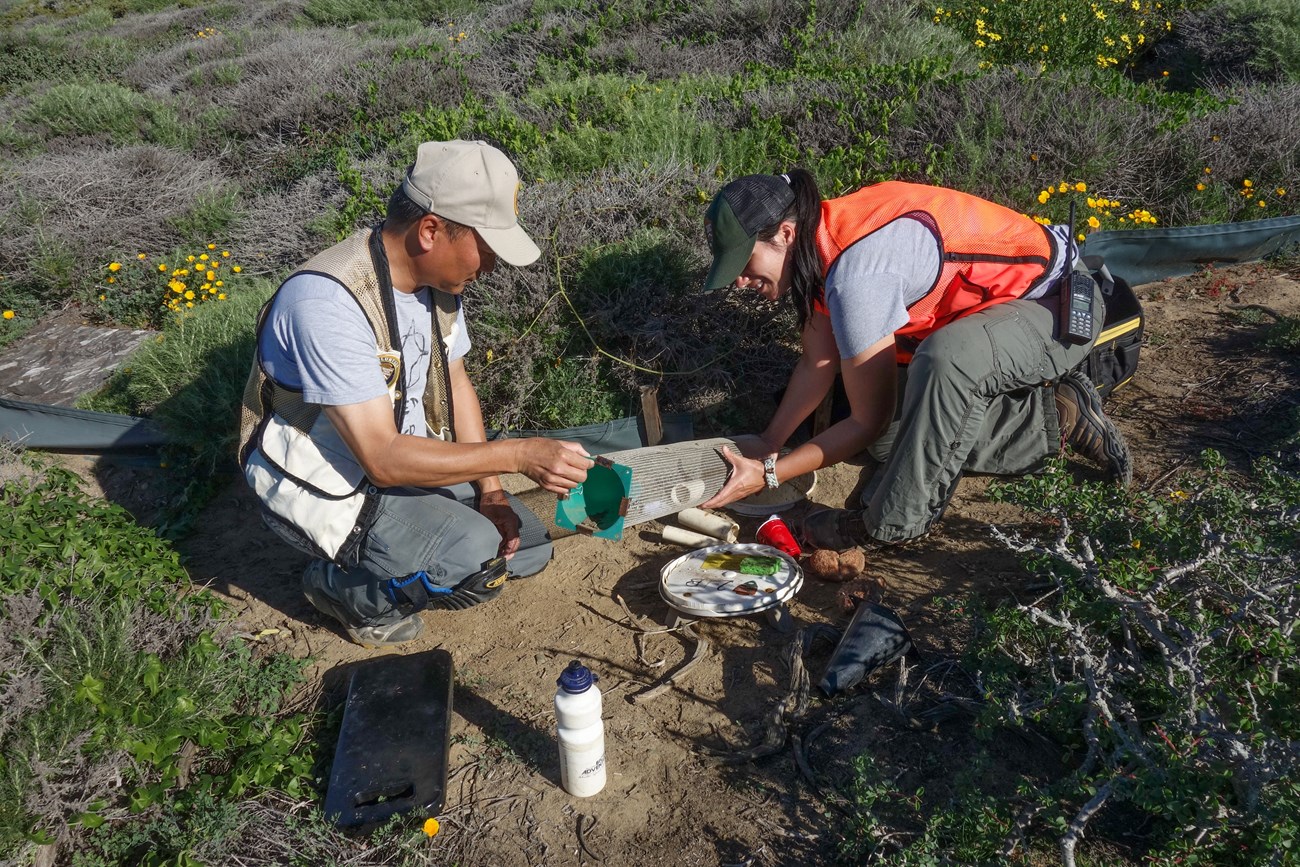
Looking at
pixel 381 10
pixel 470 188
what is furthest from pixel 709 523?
pixel 381 10

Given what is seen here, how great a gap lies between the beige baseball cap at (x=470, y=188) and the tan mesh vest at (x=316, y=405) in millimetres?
268

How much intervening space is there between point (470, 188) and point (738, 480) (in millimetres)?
1478

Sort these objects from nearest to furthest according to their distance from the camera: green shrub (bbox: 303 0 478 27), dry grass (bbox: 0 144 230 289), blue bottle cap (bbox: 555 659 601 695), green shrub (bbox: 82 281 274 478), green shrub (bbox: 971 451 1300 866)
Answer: green shrub (bbox: 971 451 1300 866), blue bottle cap (bbox: 555 659 601 695), green shrub (bbox: 82 281 274 478), dry grass (bbox: 0 144 230 289), green shrub (bbox: 303 0 478 27)

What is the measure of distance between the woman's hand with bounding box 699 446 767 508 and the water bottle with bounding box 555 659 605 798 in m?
1.17

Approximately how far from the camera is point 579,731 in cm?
247

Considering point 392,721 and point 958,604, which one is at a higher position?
point 958,604

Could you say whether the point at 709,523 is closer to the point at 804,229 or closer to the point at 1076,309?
the point at 804,229

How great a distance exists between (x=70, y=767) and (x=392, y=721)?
86cm

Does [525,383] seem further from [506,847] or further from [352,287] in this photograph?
[506,847]

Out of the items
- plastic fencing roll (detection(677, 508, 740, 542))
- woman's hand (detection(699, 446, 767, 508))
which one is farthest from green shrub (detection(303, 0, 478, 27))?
woman's hand (detection(699, 446, 767, 508))

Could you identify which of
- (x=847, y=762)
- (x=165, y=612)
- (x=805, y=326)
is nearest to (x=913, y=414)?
(x=805, y=326)

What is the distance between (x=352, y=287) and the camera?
8.86 feet

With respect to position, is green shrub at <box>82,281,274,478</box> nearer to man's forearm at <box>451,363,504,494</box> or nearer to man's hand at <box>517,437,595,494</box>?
man's forearm at <box>451,363,504,494</box>

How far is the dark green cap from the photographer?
3016mm
